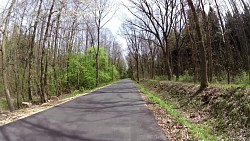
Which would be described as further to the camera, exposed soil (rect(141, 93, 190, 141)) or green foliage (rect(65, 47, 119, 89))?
green foliage (rect(65, 47, 119, 89))

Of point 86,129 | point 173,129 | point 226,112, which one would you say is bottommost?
point 173,129

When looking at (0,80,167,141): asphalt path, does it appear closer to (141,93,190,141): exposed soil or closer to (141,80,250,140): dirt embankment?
(141,93,190,141): exposed soil

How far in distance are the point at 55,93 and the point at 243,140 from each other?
28.1m

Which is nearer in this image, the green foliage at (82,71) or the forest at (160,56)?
the forest at (160,56)

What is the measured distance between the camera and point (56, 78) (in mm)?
30906

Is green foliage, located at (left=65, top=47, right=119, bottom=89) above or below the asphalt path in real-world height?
above

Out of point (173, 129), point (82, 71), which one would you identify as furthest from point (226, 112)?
point (82, 71)

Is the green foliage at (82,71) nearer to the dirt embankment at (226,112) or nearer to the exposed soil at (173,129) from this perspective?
the dirt embankment at (226,112)

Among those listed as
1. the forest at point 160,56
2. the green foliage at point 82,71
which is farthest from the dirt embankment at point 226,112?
the green foliage at point 82,71

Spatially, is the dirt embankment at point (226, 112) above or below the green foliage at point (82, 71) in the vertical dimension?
below

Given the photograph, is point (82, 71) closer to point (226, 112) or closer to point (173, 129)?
point (226, 112)

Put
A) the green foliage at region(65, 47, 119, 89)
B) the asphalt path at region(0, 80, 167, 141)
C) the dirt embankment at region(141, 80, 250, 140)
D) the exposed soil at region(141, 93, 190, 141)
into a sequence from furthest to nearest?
1. the green foliage at region(65, 47, 119, 89)
2. the dirt embankment at region(141, 80, 250, 140)
3. the exposed soil at region(141, 93, 190, 141)
4. the asphalt path at region(0, 80, 167, 141)

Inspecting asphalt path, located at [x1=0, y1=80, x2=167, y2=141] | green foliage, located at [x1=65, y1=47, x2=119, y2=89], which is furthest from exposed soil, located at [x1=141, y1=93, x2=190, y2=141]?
green foliage, located at [x1=65, y1=47, x2=119, y2=89]

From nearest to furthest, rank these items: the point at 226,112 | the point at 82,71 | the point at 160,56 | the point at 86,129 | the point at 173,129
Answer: the point at 86,129 < the point at 173,129 < the point at 226,112 < the point at 82,71 < the point at 160,56
